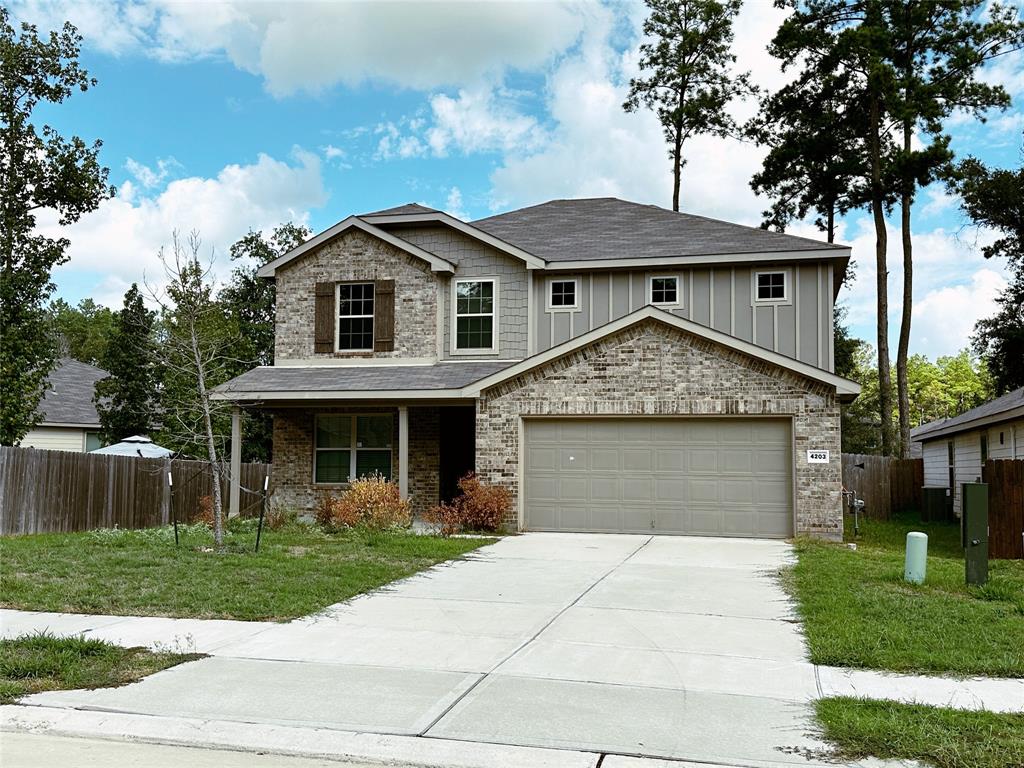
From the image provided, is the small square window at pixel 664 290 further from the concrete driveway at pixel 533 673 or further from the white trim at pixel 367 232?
the concrete driveway at pixel 533 673

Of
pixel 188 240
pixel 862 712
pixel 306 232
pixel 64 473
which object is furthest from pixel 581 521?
pixel 306 232

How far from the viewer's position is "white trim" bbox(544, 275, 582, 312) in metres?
21.3

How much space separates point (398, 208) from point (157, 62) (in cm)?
638

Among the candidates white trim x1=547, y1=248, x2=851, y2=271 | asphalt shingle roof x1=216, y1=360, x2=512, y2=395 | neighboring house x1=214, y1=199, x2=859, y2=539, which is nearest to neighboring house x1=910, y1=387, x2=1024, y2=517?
neighboring house x1=214, y1=199, x2=859, y2=539

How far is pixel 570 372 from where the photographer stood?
17.9m

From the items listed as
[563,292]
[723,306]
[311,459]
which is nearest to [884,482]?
[723,306]

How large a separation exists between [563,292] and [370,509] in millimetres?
7142

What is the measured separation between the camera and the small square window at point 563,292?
21.4 m

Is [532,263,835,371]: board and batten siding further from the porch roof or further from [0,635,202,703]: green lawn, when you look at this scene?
[0,635,202,703]: green lawn

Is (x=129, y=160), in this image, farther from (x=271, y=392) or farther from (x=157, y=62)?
(x=271, y=392)

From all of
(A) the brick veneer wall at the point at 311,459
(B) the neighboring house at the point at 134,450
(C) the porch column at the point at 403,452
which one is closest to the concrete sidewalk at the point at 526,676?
(C) the porch column at the point at 403,452

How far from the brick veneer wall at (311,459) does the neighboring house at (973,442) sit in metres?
12.1

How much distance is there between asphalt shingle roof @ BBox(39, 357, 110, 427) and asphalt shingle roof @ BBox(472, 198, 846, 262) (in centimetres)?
1738

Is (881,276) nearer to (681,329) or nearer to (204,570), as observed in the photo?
(681,329)
